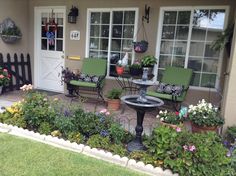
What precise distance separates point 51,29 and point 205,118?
187 inches

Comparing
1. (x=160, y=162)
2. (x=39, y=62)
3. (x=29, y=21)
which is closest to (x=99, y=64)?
(x=39, y=62)

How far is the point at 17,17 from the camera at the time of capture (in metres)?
6.08

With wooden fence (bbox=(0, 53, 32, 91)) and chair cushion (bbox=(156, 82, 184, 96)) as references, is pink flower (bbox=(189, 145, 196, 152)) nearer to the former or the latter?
chair cushion (bbox=(156, 82, 184, 96))

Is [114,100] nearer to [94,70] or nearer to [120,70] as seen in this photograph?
[120,70]

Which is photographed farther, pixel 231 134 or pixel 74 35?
pixel 74 35

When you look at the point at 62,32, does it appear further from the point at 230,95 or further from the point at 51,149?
the point at 230,95

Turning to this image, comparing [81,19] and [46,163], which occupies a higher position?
[81,19]

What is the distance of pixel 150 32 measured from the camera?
16.6ft

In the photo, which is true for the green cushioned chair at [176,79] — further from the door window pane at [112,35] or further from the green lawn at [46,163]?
the green lawn at [46,163]

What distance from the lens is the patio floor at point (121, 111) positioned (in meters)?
3.94

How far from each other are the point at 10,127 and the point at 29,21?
3.94m

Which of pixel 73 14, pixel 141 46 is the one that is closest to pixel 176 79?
pixel 141 46

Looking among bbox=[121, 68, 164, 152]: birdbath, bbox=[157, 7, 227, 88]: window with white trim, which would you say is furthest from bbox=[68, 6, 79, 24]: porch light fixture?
bbox=[121, 68, 164, 152]: birdbath

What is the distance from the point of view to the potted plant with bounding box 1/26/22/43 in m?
5.71
